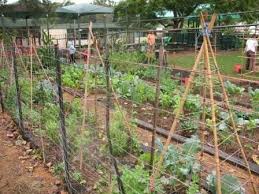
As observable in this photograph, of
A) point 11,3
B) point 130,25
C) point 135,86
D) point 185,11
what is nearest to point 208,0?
point 185,11

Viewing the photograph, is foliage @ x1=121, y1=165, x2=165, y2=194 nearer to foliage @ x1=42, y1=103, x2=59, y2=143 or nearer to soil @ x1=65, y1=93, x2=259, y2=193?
soil @ x1=65, y1=93, x2=259, y2=193

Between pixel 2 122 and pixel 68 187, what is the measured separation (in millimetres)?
3412

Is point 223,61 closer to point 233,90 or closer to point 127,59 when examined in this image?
point 127,59

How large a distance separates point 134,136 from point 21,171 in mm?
1547

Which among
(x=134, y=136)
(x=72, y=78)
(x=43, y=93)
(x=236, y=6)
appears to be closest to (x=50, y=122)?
(x=134, y=136)

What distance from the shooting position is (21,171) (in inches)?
195

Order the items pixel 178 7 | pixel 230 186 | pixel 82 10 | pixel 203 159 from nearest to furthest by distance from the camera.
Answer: pixel 230 186
pixel 203 159
pixel 82 10
pixel 178 7

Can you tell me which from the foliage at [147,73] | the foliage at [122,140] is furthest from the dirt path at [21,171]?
the foliage at [147,73]

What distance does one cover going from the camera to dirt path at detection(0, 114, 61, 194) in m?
4.47

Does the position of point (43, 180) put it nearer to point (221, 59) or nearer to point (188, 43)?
point (221, 59)

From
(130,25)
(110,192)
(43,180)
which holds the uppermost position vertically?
(130,25)

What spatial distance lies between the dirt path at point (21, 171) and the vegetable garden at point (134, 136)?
0.16m

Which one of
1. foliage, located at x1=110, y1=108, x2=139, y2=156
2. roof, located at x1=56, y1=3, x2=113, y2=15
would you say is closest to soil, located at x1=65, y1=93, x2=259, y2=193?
foliage, located at x1=110, y1=108, x2=139, y2=156

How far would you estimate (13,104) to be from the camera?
6.77 m
